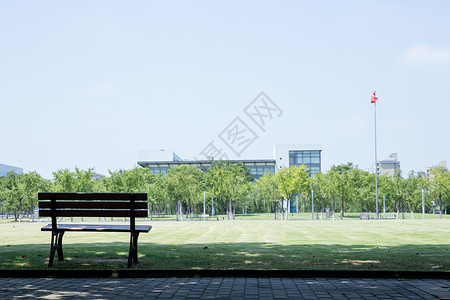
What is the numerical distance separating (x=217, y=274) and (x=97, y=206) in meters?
2.40

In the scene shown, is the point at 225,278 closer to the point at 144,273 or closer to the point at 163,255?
the point at 144,273

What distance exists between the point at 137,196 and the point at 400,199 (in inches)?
2734

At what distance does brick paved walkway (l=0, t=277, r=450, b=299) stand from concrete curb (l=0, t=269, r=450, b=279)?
17cm

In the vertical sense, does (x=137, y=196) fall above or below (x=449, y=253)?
above

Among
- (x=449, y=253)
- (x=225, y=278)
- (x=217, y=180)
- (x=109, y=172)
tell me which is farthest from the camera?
(x=217, y=180)

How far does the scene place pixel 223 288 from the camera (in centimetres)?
618

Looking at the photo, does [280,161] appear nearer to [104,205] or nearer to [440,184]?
[440,184]

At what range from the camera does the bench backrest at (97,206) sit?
7777mm

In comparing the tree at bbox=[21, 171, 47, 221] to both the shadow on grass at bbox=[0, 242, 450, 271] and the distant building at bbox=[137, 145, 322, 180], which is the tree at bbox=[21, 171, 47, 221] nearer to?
the shadow on grass at bbox=[0, 242, 450, 271]

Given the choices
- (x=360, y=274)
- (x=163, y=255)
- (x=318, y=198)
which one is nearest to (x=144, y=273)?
(x=163, y=255)

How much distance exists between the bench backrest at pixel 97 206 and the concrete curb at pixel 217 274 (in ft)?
3.25

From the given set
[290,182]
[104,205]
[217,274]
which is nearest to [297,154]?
[290,182]

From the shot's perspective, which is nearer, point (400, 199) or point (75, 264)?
point (75, 264)

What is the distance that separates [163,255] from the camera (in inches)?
369
